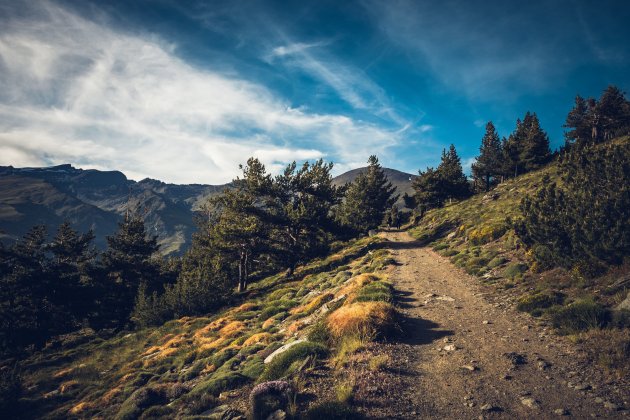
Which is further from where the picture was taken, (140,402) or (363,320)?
(140,402)

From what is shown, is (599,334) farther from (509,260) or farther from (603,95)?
(603,95)

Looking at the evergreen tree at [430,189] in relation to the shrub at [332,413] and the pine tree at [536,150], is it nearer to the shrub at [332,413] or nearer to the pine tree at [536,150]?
the pine tree at [536,150]

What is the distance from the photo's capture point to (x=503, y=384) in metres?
7.83

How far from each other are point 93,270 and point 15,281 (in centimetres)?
755

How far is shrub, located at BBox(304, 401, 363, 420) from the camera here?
22.2ft

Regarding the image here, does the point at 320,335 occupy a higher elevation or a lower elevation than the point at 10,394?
higher

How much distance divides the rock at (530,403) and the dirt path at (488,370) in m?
0.02

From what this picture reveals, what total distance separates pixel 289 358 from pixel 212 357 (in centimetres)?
720

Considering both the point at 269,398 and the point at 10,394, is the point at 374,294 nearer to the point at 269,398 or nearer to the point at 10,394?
the point at 269,398

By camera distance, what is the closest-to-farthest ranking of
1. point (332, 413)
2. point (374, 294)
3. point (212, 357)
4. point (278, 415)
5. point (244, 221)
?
point (332, 413)
point (278, 415)
point (374, 294)
point (212, 357)
point (244, 221)

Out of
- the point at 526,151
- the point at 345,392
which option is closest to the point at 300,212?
the point at 345,392

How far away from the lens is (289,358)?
10211 millimetres

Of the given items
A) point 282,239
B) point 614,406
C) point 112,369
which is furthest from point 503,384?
point 282,239

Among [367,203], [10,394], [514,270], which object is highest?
[367,203]
